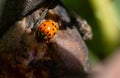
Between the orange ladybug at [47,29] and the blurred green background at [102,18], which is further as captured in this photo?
the blurred green background at [102,18]

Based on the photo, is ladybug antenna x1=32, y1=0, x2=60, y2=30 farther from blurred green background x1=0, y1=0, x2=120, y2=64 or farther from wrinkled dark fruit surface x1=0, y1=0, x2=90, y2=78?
blurred green background x1=0, y1=0, x2=120, y2=64

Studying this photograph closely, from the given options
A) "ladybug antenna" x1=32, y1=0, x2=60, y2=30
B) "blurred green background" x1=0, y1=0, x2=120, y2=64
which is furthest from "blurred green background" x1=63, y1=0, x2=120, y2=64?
"ladybug antenna" x1=32, y1=0, x2=60, y2=30

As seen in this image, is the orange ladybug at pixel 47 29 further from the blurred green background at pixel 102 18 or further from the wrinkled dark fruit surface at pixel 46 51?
the blurred green background at pixel 102 18

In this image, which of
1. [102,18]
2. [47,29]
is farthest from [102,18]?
[47,29]

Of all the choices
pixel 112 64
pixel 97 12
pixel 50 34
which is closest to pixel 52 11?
pixel 50 34

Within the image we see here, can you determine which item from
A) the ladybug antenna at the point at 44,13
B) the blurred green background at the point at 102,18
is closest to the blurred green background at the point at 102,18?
the blurred green background at the point at 102,18

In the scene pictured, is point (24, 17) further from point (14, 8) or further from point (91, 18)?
point (91, 18)

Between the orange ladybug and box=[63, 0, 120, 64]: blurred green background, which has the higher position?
the orange ladybug
